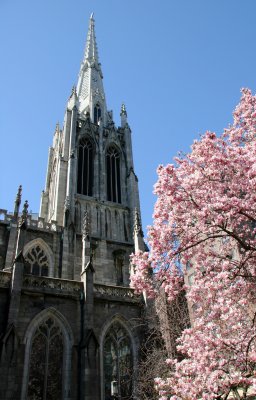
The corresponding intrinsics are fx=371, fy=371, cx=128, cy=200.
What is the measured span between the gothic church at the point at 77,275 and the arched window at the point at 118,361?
0.05 m

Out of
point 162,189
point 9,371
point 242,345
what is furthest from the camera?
point 9,371

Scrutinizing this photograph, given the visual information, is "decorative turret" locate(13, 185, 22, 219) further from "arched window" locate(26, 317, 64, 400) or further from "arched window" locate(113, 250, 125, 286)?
"arched window" locate(26, 317, 64, 400)

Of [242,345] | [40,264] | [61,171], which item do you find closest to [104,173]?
[61,171]

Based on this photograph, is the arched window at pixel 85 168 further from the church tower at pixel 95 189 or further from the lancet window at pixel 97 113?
the lancet window at pixel 97 113

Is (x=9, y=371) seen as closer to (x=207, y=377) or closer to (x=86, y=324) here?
(x=86, y=324)

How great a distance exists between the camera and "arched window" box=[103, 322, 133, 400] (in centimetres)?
1858

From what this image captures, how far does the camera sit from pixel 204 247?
1300cm

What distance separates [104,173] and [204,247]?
26.6 m

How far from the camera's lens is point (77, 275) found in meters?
28.0

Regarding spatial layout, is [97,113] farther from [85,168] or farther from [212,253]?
[212,253]

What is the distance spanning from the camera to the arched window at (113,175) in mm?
38031

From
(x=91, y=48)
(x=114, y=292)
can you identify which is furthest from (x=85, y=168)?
(x=91, y=48)

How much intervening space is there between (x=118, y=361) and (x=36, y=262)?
37.8 ft

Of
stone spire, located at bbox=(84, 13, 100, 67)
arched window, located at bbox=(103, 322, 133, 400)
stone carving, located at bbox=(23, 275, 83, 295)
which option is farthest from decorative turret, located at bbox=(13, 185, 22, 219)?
stone spire, located at bbox=(84, 13, 100, 67)
